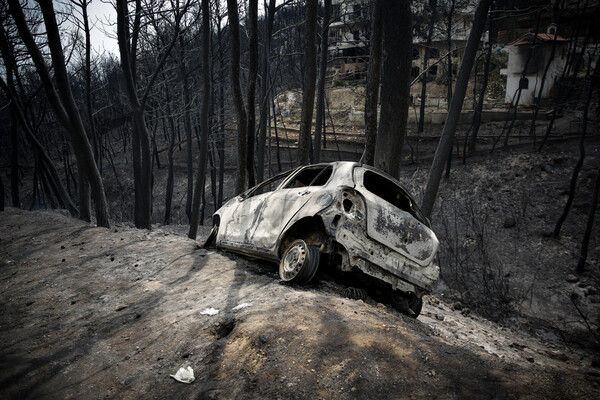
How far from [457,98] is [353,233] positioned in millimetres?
7830

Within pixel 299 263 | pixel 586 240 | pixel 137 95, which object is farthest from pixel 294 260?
pixel 586 240

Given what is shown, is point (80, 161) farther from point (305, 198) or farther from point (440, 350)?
point (440, 350)

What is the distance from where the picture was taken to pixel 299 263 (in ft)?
16.9

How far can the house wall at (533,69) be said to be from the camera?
34.0m

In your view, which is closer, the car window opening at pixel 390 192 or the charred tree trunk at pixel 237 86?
the car window opening at pixel 390 192

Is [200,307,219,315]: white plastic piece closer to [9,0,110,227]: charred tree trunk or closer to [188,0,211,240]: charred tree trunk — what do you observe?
[9,0,110,227]: charred tree trunk

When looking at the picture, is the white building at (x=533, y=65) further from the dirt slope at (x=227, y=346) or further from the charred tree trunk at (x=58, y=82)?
the dirt slope at (x=227, y=346)

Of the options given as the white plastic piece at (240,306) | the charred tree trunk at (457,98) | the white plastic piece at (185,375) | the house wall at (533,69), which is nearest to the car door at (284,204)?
→ the white plastic piece at (240,306)

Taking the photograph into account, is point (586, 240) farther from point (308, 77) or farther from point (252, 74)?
point (252, 74)

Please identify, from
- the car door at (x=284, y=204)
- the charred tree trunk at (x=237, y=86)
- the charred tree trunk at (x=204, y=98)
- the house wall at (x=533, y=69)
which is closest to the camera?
the car door at (x=284, y=204)

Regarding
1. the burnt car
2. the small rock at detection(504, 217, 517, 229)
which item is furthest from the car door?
the small rock at detection(504, 217, 517, 229)

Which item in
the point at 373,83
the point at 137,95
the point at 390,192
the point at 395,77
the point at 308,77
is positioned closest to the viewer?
the point at 390,192

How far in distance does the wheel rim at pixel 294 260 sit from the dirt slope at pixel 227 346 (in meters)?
0.17

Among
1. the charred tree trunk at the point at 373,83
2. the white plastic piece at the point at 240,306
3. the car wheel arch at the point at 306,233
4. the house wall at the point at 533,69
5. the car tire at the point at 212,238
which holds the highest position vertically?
the house wall at the point at 533,69
